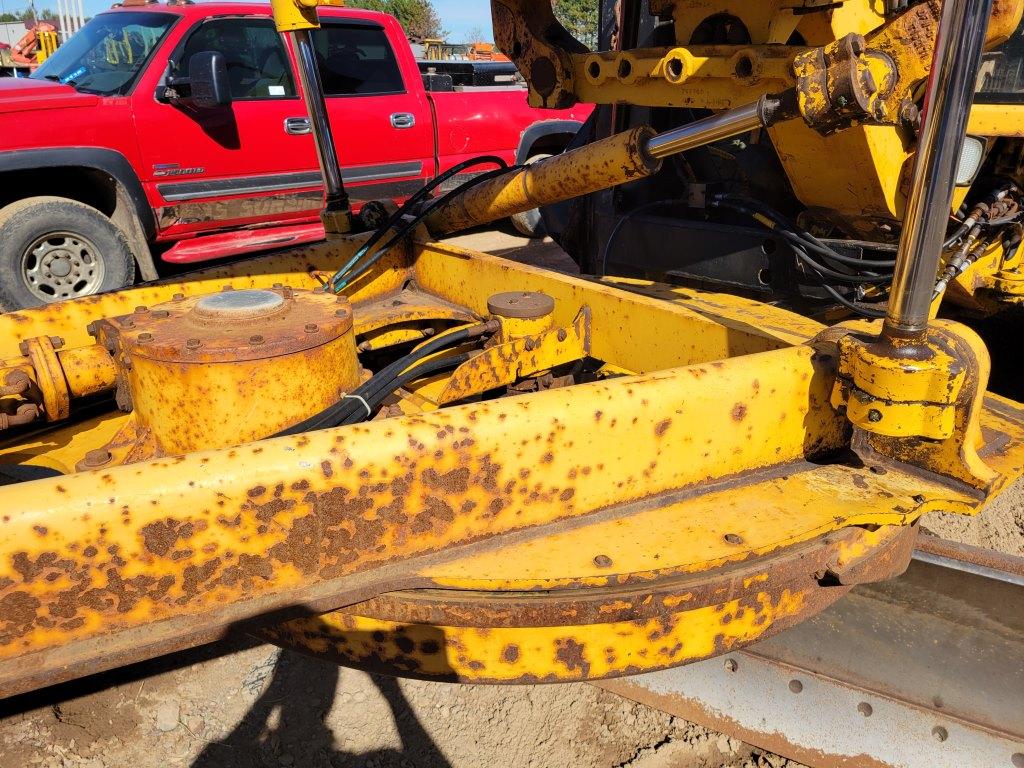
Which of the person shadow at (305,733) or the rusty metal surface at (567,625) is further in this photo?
the person shadow at (305,733)

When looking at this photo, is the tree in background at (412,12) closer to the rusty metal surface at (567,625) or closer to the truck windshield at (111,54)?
the truck windshield at (111,54)

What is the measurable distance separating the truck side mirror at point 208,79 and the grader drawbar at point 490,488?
3.61m

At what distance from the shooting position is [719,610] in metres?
1.50

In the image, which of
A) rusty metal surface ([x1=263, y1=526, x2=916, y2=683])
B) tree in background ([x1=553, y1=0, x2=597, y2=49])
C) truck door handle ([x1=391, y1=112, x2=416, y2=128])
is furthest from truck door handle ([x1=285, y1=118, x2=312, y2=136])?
tree in background ([x1=553, y1=0, x2=597, y2=49])

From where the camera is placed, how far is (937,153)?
133 centimetres

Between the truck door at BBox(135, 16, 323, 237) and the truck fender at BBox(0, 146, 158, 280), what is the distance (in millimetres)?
137

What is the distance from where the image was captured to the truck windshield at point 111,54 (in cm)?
551

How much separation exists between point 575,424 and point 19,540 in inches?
36.4

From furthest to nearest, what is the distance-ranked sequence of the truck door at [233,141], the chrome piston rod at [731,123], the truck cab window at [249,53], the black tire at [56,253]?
the truck cab window at [249,53] → the truck door at [233,141] → the black tire at [56,253] → the chrome piston rod at [731,123]

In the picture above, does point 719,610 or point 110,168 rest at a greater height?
point 110,168

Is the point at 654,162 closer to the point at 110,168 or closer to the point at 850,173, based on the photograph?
the point at 850,173

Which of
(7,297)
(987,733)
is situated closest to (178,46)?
(7,297)

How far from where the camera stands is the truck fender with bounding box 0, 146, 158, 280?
16.5ft

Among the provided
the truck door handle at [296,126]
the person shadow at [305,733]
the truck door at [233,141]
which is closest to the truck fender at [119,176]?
the truck door at [233,141]
